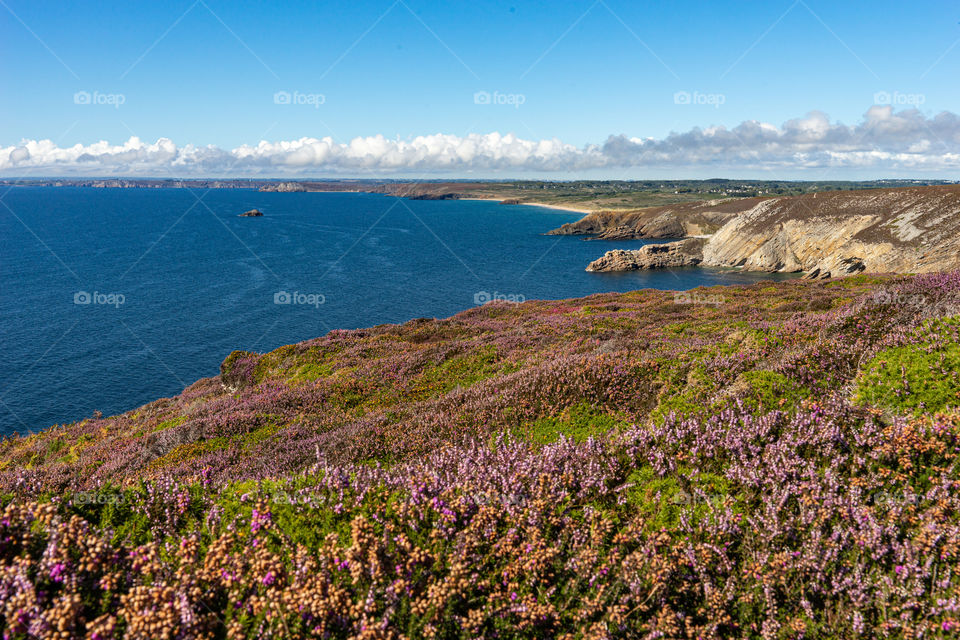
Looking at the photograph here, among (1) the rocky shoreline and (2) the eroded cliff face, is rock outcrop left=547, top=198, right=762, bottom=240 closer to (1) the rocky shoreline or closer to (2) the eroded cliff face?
(1) the rocky shoreline

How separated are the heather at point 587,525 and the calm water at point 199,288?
130 ft

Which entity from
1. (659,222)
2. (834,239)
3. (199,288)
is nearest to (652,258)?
(834,239)

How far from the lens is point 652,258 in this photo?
11312 centimetres

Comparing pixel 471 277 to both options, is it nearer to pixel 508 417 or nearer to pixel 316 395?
pixel 316 395

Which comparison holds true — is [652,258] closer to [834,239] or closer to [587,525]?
[834,239]

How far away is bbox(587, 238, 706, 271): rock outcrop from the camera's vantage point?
106938mm

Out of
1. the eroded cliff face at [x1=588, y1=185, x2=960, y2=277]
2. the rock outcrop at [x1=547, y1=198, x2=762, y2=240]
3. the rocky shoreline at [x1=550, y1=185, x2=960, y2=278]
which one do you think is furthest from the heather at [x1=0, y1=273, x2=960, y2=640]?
the rock outcrop at [x1=547, y1=198, x2=762, y2=240]

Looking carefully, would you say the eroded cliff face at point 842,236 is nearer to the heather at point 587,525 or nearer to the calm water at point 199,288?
the calm water at point 199,288

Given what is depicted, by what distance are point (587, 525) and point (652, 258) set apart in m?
115

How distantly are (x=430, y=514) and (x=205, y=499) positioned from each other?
3320 mm

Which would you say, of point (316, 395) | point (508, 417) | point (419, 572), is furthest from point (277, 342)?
point (419, 572)

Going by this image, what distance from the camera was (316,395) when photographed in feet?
54.2

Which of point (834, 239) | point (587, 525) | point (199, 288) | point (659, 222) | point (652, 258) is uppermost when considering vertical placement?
point (659, 222)

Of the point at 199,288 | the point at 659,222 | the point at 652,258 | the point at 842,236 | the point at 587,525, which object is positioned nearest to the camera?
the point at 587,525
